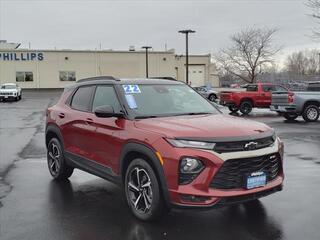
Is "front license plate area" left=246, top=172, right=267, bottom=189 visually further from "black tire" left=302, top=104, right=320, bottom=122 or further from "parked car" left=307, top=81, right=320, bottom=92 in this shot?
"parked car" left=307, top=81, right=320, bottom=92

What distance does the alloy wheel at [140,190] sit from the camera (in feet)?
17.7

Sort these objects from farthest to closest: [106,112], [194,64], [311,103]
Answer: [194,64] → [311,103] → [106,112]

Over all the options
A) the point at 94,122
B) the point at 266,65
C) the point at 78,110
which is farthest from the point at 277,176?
the point at 266,65

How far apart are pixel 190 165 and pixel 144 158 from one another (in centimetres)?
74

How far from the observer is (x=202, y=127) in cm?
520

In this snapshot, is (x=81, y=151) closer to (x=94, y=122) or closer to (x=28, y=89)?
(x=94, y=122)

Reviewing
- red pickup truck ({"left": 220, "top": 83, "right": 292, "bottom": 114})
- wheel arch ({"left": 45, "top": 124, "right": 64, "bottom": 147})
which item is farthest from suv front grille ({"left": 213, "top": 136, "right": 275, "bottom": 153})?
red pickup truck ({"left": 220, "top": 83, "right": 292, "bottom": 114})

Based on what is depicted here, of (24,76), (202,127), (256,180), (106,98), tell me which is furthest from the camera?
(24,76)

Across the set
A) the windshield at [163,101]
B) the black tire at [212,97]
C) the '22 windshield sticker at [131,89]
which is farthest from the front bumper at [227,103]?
the '22 windshield sticker at [131,89]

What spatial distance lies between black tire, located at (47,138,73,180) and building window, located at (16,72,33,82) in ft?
186

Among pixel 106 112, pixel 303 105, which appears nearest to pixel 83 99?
pixel 106 112

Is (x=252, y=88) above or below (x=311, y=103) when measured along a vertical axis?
above

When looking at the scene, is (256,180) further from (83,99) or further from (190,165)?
(83,99)

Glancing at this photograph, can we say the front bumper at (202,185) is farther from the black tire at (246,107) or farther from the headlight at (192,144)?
the black tire at (246,107)
